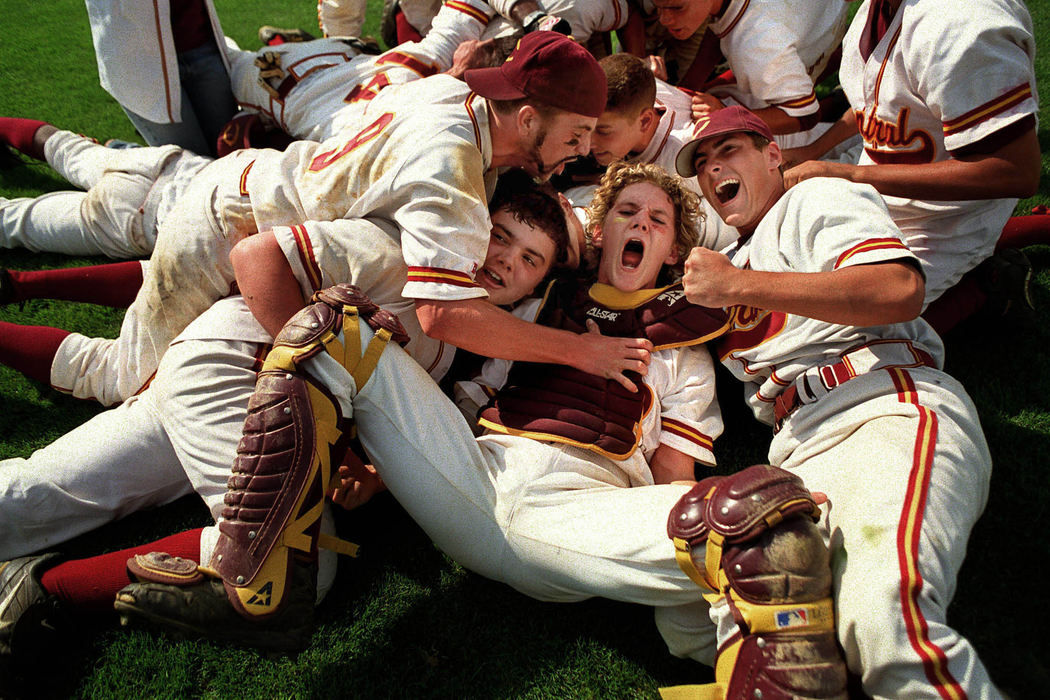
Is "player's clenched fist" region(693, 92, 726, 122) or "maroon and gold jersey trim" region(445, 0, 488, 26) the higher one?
"maroon and gold jersey trim" region(445, 0, 488, 26)

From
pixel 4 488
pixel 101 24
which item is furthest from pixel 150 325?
pixel 101 24

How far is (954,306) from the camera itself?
9.65 ft

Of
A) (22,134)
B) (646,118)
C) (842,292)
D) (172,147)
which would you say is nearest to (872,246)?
(842,292)

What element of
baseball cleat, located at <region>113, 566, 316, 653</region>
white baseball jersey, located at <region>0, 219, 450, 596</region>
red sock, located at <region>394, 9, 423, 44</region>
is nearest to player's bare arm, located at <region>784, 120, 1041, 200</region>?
white baseball jersey, located at <region>0, 219, 450, 596</region>

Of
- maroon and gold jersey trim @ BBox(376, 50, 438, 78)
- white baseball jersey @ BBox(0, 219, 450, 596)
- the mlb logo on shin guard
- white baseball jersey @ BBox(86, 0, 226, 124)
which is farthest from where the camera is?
maroon and gold jersey trim @ BBox(376, 50, 438, 78)

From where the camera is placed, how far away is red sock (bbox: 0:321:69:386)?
2.71 m

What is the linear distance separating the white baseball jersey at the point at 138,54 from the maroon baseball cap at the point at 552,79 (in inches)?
77.7

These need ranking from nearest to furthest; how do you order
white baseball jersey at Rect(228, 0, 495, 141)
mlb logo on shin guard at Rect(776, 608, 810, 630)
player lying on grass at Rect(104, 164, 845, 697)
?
mlb logo on shin guard at Rect(776, 608, 810, 630) < player lying on grass at Rect(104, 164, 845, 697) < white baseball jersey at Rect(228, 0, 495, 141)

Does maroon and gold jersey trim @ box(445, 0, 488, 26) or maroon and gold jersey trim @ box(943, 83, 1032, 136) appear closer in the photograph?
maroon and gold jersey trim @ box(943, 83, 1032, 136)

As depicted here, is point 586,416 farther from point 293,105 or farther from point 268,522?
point 293,105

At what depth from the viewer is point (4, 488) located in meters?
2.11

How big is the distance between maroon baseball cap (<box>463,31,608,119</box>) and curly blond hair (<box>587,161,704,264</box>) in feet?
1.49

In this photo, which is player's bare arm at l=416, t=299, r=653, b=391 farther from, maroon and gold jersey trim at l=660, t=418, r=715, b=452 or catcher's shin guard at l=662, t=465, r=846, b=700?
catcher's shin guard at l=662, t=465, r=846, b=700

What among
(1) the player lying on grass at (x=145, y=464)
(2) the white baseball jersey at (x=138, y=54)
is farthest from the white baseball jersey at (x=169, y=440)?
(2) the white baseball jersey at (x=138, y=54)
